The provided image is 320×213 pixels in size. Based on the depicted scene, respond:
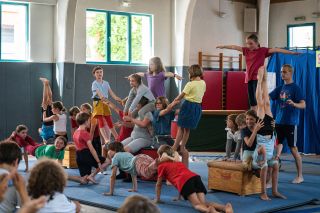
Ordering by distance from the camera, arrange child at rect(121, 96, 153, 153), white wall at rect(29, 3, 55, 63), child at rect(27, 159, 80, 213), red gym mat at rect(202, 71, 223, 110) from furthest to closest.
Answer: red gym mat at rect(202, 71, 223, 110) → white wall at rect(29, 3, 55, 63) → child at rect(121, 96, 153, 153) → child at rect(27, 159, 80, 213)

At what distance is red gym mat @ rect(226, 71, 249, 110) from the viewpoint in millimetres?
17438

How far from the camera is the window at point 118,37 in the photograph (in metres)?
15.0

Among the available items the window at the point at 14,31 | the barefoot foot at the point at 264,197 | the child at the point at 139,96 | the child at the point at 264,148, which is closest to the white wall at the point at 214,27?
the window at the point at 14,31

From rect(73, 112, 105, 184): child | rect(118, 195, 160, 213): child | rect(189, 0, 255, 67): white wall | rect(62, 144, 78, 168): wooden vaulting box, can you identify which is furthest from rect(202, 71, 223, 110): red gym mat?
rect(118, 195, 160, 213): child

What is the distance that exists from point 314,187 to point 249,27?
1123 cm

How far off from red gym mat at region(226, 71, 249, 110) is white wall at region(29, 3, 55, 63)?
19.6 feet

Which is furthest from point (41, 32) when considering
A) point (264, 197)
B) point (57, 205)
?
point (57, 205)

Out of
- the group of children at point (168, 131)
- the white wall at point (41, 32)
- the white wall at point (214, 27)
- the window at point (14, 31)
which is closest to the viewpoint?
the group of children at point (168, 131)

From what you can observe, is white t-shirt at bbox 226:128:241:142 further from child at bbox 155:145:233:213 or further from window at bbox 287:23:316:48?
window at bbox 287:23:316:48

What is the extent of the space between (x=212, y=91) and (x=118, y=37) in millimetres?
3546

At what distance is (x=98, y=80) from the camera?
10289 millimetres

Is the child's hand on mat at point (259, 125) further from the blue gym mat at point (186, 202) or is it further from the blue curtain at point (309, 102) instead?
the blue curtain at point (309, 102)

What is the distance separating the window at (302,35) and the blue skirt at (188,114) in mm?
11386

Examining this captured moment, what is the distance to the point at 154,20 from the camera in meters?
15.9
